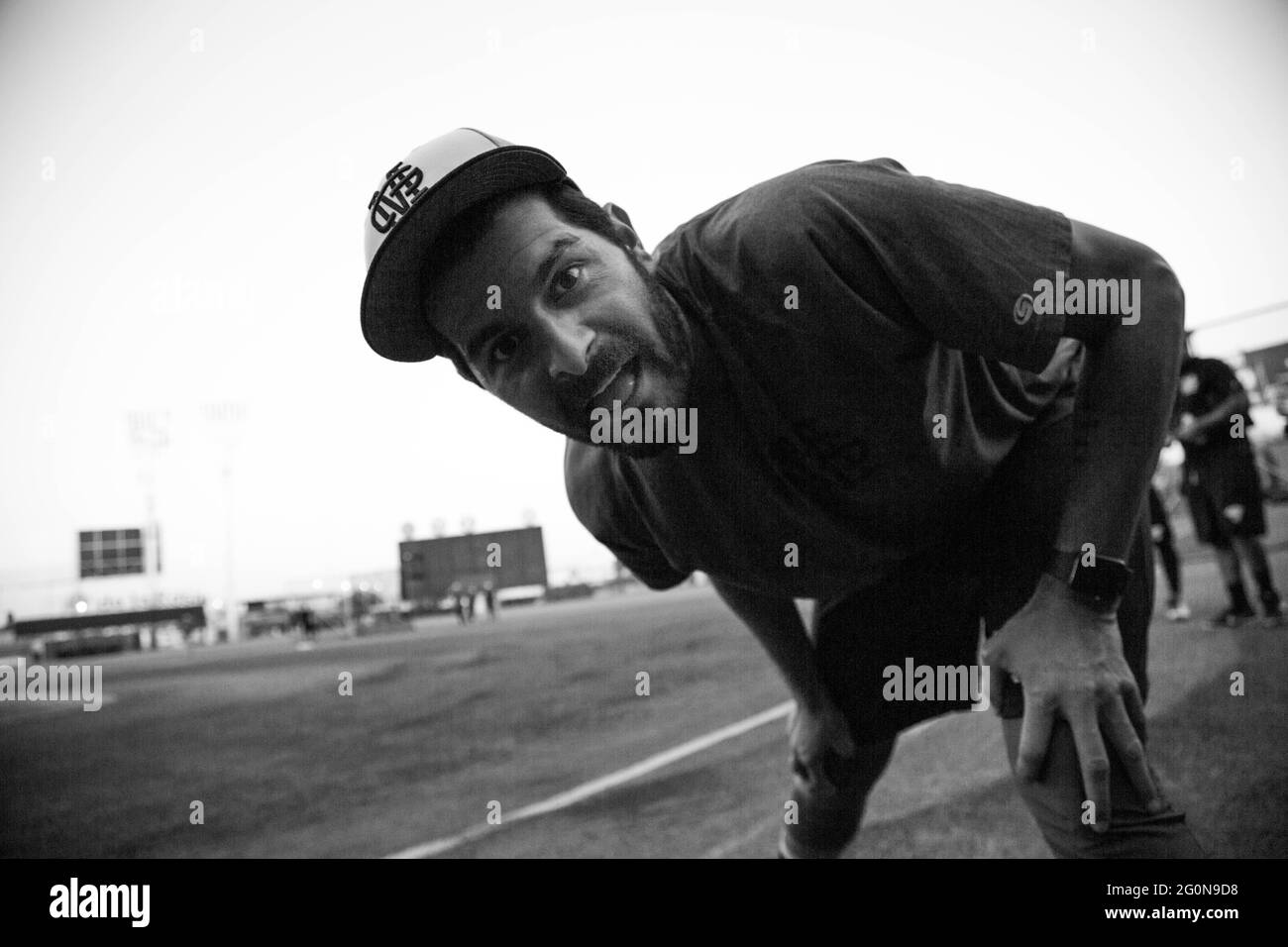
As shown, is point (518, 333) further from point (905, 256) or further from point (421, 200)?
point (905, 256)

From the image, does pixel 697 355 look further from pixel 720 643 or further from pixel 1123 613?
pixel 720 643

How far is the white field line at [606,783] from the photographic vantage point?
244 centimetres

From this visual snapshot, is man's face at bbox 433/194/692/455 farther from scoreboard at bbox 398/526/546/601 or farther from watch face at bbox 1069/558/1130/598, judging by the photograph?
scoreboard at bbox 398/526/546/601

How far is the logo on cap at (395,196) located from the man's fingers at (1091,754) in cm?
92

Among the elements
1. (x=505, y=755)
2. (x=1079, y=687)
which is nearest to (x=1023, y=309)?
(x=1079, y=687)

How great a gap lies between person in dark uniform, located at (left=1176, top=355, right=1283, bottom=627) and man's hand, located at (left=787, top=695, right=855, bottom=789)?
6.89 feet

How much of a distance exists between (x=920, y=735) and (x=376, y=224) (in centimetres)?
249

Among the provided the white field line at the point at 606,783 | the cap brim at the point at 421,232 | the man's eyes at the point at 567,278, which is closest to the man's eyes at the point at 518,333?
the man's eyes at the point at 567,278

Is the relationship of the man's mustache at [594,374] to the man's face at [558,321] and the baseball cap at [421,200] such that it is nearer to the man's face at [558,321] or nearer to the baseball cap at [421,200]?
the man's face at [558,321]

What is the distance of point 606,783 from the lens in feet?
9.52

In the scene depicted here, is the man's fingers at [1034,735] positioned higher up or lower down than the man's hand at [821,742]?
higher up

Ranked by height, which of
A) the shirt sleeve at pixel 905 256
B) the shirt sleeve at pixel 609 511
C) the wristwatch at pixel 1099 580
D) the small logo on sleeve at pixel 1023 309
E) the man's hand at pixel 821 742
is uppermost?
the shirt sleeve at pixel 905 256
